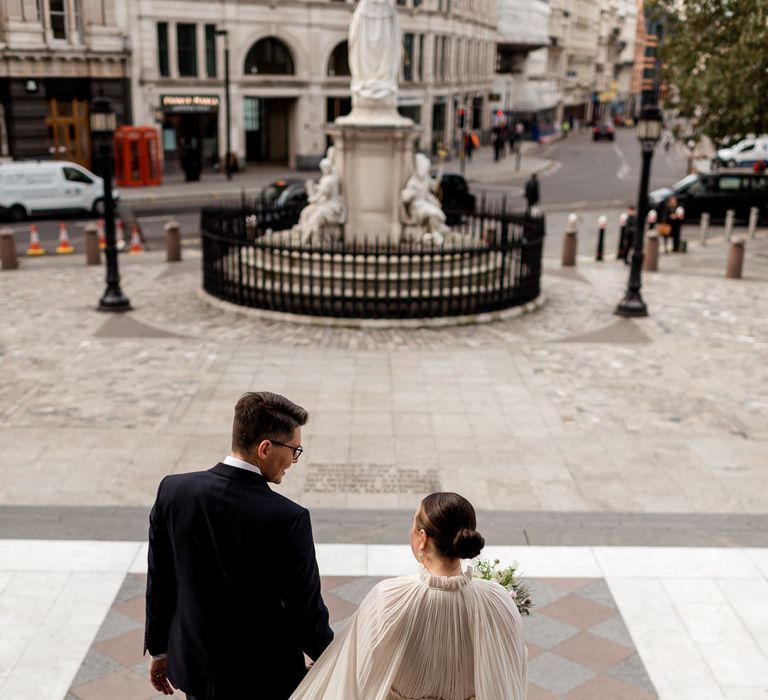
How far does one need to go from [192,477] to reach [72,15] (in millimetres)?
35631

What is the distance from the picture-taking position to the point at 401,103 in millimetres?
45219

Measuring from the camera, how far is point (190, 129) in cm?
4234

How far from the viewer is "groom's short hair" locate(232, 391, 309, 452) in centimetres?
349

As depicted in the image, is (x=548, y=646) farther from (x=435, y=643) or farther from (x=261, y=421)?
(x=261, y=421)

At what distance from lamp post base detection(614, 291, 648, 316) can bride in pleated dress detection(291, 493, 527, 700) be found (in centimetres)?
1258

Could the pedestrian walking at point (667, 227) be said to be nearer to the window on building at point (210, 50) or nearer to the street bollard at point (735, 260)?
the street bollard at point (735, 260)

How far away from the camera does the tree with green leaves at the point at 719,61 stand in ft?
67.2

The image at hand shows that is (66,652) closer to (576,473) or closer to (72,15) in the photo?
(576,473)

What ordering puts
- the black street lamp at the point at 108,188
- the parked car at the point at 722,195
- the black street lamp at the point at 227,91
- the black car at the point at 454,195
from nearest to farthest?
the black street lamp at the point at 108,188 → the parked car at the point at 722,195 → the black car at the point at 454,195 → the black street lamp at the point at 227,91

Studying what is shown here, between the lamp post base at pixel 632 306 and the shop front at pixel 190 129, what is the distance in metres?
27.5

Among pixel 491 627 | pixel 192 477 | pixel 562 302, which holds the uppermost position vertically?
pixel 192 477

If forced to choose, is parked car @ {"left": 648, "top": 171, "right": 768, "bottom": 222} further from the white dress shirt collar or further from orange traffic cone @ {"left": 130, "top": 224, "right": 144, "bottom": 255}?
the white dress shirt collar


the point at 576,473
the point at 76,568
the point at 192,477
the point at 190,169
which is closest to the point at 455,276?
the point at 576,473

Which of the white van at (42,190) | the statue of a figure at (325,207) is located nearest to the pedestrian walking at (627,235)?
the statue of a figure at (325,207)
